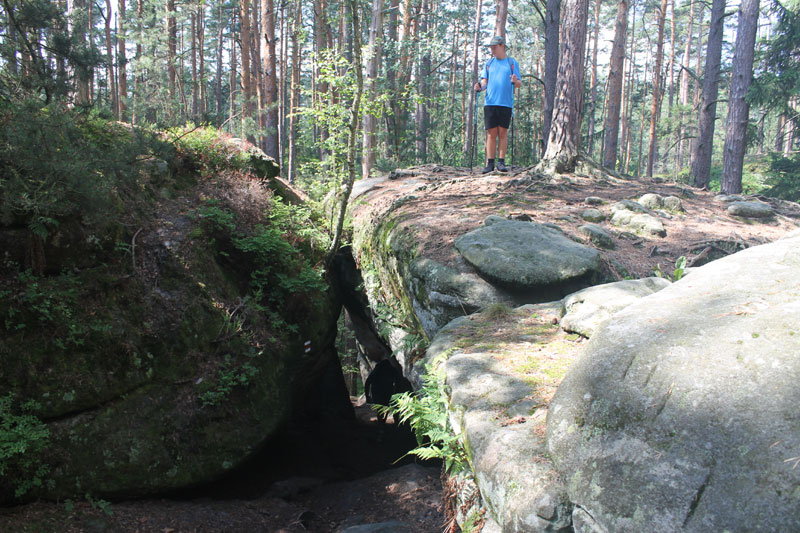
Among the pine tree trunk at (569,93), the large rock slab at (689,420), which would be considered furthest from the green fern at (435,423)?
the pine tree trunk at (569,93)

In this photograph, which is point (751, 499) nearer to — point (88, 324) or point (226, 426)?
point (226, 426)

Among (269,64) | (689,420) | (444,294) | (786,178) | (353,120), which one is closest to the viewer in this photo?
(689,420)

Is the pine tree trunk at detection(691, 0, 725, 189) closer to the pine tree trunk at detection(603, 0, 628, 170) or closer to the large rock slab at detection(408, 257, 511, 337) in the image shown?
the pine tree trunk at detection(603, 0, 628, 170)

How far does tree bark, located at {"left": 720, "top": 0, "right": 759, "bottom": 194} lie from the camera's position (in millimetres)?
11500

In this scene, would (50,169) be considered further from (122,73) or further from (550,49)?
(122,73)

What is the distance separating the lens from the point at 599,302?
12.7 feet

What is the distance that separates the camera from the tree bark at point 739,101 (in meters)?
11.5

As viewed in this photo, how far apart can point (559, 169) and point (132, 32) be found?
15.9 meters

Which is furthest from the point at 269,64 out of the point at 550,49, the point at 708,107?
the point at 708,107

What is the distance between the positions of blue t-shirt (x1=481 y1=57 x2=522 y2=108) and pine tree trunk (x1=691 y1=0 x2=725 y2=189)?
8988 millimetres

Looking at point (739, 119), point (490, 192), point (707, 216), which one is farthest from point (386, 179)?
point (739, 119)

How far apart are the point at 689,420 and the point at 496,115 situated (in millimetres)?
6899

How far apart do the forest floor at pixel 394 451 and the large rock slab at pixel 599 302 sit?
105cm

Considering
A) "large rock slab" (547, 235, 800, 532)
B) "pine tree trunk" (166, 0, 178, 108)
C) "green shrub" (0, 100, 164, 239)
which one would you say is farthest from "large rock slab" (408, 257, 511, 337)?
"pine tree trunk" (166, 0, 178, 108)
